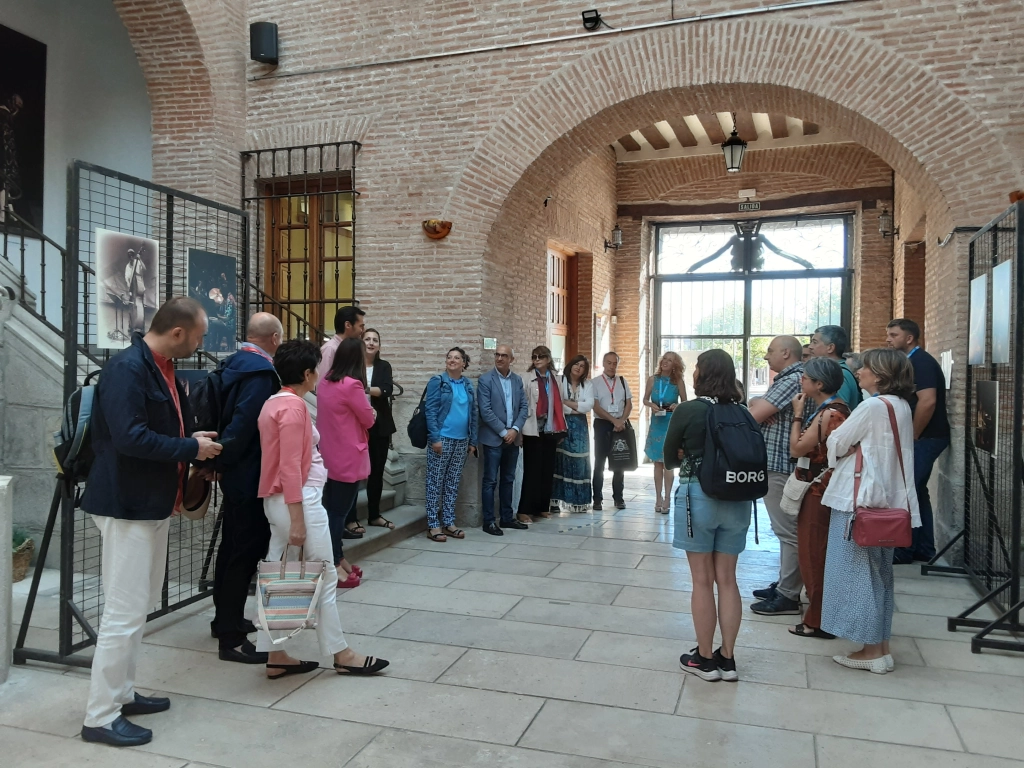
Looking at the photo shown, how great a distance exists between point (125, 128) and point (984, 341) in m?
9.15

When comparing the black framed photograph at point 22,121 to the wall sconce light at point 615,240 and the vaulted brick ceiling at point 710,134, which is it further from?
the wall sconce light at point 615,240

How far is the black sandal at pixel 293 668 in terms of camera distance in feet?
12.4

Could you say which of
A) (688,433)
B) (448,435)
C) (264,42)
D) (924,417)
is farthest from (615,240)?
(688,433)

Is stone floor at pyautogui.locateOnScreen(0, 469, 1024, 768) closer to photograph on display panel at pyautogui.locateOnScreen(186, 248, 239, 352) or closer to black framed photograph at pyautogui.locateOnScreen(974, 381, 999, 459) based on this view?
black framed photograph at pyautogui.locateOnScreen(974, 381, 999, 459)

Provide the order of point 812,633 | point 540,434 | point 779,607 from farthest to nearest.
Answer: point 540,434
point 779,607
point 812,633

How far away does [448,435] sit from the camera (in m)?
6.78

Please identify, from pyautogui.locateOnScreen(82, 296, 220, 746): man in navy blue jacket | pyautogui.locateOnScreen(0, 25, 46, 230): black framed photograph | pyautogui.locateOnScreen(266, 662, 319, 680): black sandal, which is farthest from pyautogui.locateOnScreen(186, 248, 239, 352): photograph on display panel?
pyautogui.locateOnScreen(0, 25, 46, 230): black framed photograph

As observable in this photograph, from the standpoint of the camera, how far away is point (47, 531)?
3852mm

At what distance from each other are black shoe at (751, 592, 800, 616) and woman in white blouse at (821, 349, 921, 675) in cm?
82

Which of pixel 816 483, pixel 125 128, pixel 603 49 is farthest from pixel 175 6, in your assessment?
pixel 816 483

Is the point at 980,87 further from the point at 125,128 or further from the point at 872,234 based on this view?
the point at 125,128

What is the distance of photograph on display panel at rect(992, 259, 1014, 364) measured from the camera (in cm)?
446

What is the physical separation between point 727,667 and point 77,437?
311 cm

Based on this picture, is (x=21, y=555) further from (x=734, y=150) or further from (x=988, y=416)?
(x=734, y=150)
